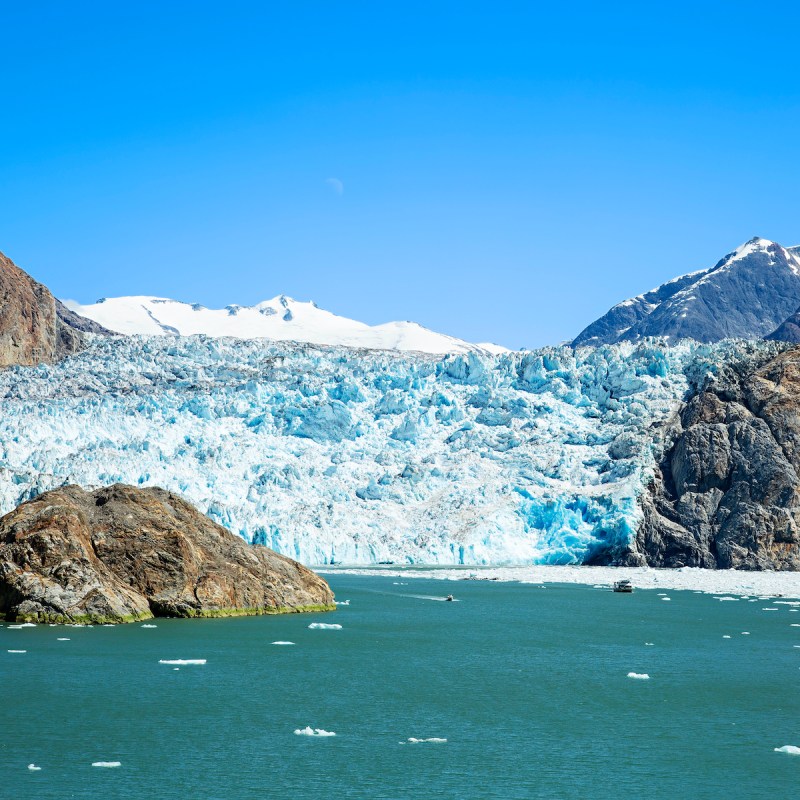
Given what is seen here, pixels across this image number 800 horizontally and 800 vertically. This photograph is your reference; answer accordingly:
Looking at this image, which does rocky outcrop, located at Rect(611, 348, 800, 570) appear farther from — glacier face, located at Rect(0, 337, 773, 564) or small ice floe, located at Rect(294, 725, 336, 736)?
small ice floe, located at Rect(294, 725, 336, 736)

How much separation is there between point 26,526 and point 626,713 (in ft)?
58.9

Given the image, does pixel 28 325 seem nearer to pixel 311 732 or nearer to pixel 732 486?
pixel 732 486

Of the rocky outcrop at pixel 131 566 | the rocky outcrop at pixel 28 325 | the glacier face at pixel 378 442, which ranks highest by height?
the rocky outcrop at pixel 28 325

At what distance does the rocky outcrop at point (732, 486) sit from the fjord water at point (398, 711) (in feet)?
95.7

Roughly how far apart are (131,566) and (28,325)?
7435 centimetres

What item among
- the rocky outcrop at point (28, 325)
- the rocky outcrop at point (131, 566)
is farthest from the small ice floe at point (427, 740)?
the rocky outcrop at point (28, 325)

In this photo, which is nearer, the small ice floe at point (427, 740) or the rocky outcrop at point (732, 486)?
the small ice floe at point (427, 740)

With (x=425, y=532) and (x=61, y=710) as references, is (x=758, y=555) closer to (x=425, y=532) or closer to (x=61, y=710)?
(x=425, y=532)

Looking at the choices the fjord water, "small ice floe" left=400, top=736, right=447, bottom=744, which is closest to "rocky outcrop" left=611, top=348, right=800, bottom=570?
the fjord water

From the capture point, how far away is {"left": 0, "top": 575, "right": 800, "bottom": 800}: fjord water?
13.5 meters

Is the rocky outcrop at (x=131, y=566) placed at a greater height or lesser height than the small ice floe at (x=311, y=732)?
greater

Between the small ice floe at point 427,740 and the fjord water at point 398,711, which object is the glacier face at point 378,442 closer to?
the fjord water at point 398,711

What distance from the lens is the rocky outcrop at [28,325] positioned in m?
95.0

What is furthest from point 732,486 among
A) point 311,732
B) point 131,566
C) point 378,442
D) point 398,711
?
point 311,732
